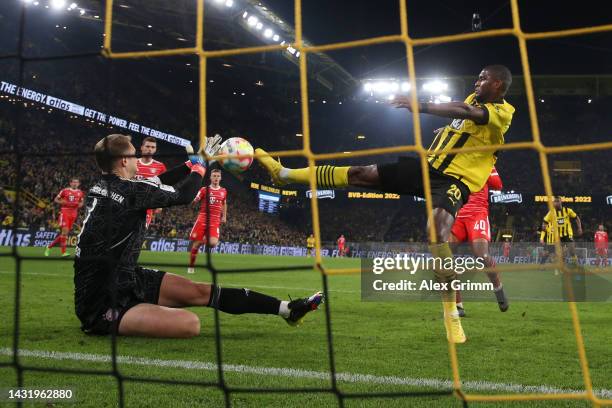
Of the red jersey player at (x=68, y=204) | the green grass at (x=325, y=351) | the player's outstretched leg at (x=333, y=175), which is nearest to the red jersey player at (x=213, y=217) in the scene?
the red jersey player at (x=68, y=204)

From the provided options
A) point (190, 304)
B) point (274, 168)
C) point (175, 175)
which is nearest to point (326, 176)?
point (274, 168)

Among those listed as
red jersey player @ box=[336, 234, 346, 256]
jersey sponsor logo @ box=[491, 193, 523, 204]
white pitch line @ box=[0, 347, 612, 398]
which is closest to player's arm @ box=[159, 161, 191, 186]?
white pitch line @ box=[0, 347, 612, 398]

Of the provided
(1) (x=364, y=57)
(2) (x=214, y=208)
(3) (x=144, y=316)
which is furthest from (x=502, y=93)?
(1) (x=364, y=57)

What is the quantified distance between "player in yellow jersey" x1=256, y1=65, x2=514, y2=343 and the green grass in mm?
390

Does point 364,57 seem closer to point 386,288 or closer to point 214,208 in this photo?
point 214,208

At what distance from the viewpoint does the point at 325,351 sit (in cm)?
345

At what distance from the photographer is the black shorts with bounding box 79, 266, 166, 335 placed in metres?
3.50

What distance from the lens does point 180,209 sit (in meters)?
25.5

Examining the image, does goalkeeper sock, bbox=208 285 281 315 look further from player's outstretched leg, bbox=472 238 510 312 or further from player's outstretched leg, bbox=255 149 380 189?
player's outstretched leg, bbox=472 238 510 312

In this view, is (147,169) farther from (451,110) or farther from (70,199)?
(451,110)

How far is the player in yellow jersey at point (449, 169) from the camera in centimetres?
372

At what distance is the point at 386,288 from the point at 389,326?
348cm

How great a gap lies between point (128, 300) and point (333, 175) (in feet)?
5.12

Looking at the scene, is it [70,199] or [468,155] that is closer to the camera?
[468,155]
